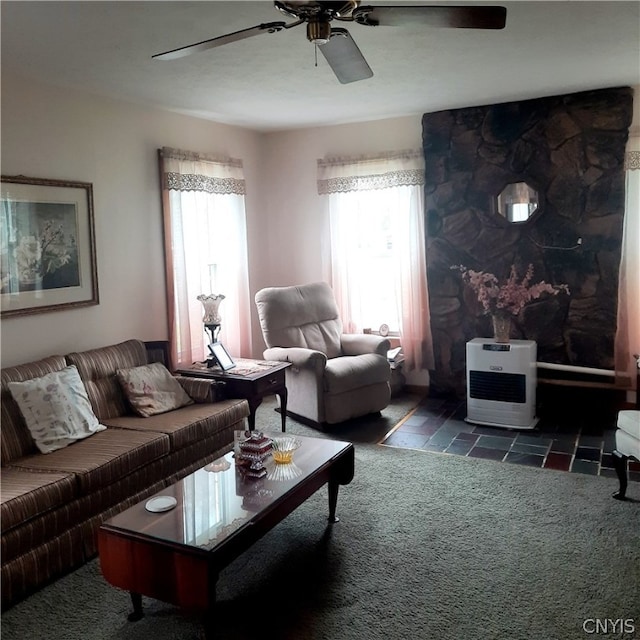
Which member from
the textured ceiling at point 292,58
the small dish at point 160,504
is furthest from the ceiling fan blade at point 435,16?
the small dish at point 160,504

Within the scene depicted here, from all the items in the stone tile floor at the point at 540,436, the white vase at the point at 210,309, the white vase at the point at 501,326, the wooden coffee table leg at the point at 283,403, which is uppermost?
the white vase at the point at 210,309

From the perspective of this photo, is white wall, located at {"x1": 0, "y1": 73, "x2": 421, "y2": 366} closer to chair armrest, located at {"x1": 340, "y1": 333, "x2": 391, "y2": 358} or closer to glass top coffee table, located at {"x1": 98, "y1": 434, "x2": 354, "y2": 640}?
chair armrest, located at {"x1": 340, "y1": 333, "x2": 391, "y2": 358}

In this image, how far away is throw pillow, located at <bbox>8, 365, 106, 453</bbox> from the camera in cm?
314

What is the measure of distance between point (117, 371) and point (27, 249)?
0.91 m

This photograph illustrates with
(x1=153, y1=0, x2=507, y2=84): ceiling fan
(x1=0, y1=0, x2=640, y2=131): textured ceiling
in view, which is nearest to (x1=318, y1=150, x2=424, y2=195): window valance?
(x1=0, y1=0, x2=640, y2=131): textured ceiling

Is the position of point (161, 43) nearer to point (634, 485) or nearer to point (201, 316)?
point (201, 316)

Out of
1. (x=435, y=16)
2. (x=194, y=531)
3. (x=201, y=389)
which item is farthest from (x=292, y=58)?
(x=194, y=531)

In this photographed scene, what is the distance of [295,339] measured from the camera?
4949 millimetres

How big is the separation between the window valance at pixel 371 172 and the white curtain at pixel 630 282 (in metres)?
1.62

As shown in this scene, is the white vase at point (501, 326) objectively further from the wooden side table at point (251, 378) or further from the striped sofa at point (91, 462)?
the striped sofa at point (91, 462)

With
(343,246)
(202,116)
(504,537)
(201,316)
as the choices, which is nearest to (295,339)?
(201,316)

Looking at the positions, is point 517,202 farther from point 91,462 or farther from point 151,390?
point 91,462

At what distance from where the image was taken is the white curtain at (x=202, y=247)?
4727 mm

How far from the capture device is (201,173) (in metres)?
4.96
